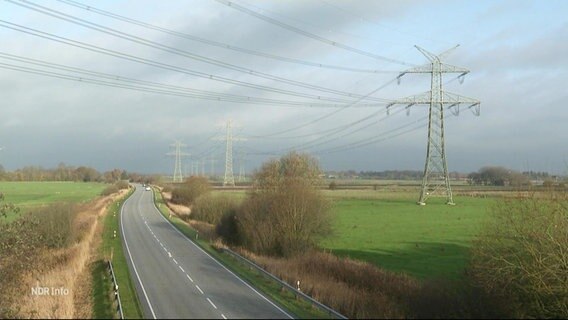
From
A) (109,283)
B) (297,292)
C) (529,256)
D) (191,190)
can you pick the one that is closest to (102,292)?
Result: (109,283)

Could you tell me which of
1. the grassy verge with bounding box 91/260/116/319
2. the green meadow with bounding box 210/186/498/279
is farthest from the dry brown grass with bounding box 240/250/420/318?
the grassy verge with bounding box 91/260/116/319

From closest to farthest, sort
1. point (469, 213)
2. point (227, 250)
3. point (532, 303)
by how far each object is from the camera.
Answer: point (532, 303) → point (227, 250) → point (469, 213)

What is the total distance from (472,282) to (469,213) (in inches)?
2083

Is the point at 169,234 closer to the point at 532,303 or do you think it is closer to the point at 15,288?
the point at 15,288

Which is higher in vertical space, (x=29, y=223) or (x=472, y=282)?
(x=29, y=223)

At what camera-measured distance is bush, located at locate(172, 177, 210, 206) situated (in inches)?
3796

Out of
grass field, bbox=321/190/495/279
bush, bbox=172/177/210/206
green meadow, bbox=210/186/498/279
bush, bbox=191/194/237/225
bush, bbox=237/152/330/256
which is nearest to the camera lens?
green meadow, bbox=210/186/498/279

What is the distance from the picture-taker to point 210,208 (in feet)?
240

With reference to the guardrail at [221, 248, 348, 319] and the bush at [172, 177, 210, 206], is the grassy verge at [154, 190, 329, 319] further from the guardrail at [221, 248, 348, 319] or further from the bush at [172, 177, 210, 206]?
the bush at [172, 177, 210, 206]

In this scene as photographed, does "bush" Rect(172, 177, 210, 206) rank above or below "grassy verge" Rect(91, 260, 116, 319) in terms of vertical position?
above

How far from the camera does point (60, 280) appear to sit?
32.0 metres

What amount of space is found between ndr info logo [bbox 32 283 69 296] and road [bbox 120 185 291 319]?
12.8 feet

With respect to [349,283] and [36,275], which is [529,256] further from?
[36,275]

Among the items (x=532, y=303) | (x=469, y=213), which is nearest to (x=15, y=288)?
(x=532, y=303)
